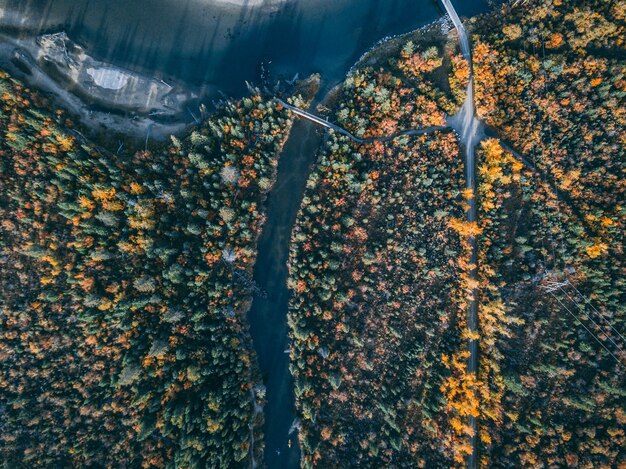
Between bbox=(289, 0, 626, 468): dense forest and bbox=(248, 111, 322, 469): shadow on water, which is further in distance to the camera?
bbox=(248, 111, 322, 469): shadow on water

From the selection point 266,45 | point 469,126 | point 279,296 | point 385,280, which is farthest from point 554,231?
point 266,45

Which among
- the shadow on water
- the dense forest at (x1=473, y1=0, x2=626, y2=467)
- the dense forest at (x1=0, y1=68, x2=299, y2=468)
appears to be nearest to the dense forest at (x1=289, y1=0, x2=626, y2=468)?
the dense forest at (x1=473, y1=0, x2=626, y2=467)

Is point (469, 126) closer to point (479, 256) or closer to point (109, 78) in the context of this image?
point (479, 256)

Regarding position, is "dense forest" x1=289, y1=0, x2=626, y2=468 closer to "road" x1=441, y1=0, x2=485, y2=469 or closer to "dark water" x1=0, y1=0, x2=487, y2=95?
"road" x1=441, y1=0, x2=485, y2=469

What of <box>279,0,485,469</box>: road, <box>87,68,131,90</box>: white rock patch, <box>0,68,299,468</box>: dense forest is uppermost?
<box>279,0,485,469</box>: road

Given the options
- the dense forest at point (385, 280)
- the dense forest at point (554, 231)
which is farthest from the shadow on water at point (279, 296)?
the dense forest at point (554, 231)

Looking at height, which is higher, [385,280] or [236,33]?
[236,33]
